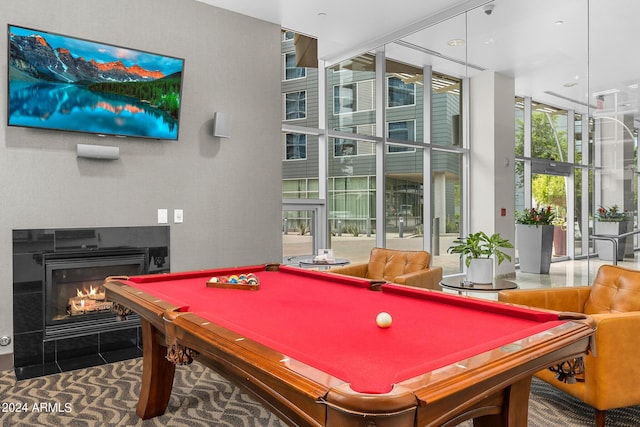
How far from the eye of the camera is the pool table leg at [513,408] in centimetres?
162

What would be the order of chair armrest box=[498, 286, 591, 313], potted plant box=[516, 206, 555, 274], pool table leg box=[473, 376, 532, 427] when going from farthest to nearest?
potted plant box=[516, 206, 555, 274] < chair armrest box=[498, 286, 591, 313] < pool table leg box=[473, 376, 532, 427]

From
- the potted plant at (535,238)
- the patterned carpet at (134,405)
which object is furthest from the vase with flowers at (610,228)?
the patterned carpet at (134,405)

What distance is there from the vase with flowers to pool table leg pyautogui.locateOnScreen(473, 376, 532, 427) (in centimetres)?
302

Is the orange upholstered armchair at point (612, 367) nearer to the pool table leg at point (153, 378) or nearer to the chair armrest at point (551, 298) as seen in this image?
the chair armrest at point (551, 298)

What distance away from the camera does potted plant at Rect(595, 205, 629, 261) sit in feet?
13.4

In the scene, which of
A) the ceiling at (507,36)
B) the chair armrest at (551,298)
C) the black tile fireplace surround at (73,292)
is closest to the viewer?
the chair armrest at (551,298)

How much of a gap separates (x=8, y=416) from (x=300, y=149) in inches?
162

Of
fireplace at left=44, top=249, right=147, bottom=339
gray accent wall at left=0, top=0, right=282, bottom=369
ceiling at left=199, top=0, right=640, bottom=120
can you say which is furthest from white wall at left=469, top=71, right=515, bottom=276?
fireplace at left=44, top=249, right=147, bottom=339

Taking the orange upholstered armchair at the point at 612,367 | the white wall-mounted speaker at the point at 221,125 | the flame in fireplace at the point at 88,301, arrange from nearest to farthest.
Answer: the orange upholstered armchair at the point at 612,367 < the flame in fireplace at the point at 88,301 < the white wall-mounted speaker at the point at 221,125

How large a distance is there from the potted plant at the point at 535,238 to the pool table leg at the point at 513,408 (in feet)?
10.9

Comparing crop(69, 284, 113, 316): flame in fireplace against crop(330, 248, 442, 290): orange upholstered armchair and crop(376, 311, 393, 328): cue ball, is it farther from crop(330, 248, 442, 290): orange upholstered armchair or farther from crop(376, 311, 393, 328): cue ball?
crop(376, 311, 393, 328): cue ball

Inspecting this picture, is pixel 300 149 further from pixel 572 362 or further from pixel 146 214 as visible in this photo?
pixel 572 362

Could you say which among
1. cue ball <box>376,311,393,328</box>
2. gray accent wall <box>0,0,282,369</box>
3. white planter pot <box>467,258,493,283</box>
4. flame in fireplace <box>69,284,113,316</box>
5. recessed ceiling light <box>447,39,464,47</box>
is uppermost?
recessed ceiling light <box>447,39,464,47</box>

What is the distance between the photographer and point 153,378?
2.67 metres
